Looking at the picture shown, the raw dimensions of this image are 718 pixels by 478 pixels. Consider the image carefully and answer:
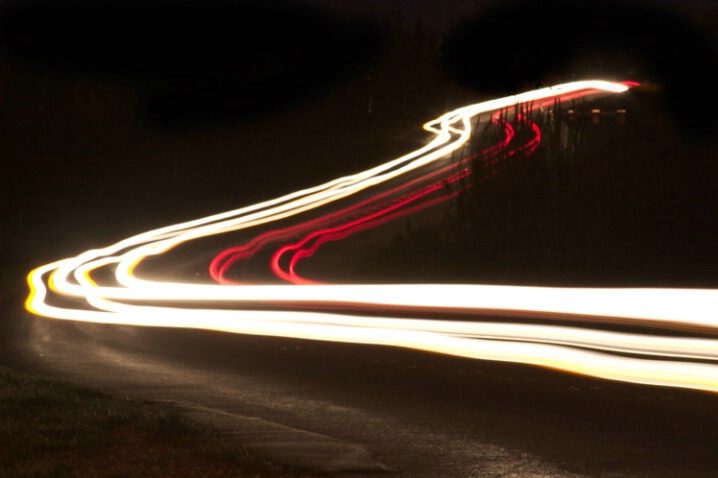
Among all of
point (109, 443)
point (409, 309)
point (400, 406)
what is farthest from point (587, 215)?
point (109, 443)

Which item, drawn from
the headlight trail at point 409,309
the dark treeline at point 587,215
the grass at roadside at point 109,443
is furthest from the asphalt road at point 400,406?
the dark treeline at point 587,215

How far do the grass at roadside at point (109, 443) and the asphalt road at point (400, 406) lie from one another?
16.1 inches

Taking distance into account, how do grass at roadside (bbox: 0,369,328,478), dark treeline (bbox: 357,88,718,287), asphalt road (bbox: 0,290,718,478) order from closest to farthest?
grass at roadside (bbox: 0,369,328,478) → asphalt road (bbox: 0,290,718,478) → dark treeline (bbox: 357,88,718,287)

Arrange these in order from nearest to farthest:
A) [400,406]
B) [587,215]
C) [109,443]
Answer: [109,443], [400,406], [587,215]

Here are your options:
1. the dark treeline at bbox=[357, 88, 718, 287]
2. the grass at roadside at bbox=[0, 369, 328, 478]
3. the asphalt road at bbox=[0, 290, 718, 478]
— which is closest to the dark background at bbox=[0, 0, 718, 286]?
the dark treeline at bbox=[357, 88, 718, 287]

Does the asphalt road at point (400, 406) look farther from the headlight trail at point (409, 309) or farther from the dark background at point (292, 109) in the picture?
the dark background at point (292, 109)

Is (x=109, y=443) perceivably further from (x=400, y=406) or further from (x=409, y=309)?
(x=409, y=309)

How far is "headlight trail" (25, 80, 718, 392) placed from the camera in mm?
11438

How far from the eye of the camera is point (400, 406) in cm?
1043

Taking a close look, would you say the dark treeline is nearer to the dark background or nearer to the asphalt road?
the dark background

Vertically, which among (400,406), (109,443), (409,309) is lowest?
(400,406)

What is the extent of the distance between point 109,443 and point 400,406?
10.2 ft

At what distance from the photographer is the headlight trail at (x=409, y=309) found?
37.5 ft

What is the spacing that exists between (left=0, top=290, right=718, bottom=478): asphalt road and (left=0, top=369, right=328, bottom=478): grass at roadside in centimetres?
41
